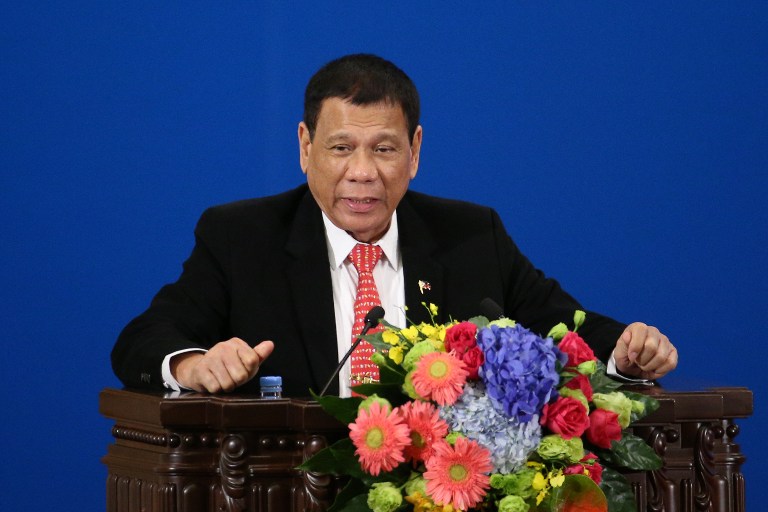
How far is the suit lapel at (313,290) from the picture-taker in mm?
2498

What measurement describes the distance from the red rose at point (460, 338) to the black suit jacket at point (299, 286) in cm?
79

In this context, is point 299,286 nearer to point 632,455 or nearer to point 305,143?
point 305,143

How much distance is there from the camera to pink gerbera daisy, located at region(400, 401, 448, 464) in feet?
5.04

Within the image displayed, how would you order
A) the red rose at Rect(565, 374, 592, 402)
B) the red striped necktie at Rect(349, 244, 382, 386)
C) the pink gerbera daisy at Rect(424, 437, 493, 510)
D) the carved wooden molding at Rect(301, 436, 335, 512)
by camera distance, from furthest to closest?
the red striped necktie at Rect(349, 244, 382, 386) → the carved wooden molding at Rect(301, 436, 335, 512) → the red rose at Rect(565, 374, 592, 402) → the pink gerbera daisy at Rect(424, 437, 493, 510)

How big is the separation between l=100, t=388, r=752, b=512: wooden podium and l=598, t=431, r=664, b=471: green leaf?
5.3 inches

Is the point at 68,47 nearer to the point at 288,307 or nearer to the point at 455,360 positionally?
the point at 288,307

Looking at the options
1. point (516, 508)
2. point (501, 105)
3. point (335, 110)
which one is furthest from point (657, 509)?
point (501, 105)

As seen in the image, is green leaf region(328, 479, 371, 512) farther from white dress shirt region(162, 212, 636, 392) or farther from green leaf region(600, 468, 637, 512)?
white dress shirt region(162, 212, 636, 392)

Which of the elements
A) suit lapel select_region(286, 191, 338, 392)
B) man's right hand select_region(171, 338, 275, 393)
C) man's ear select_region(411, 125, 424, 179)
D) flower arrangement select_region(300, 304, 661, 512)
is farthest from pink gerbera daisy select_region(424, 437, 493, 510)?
man's ear select_region(411, 125, 424, 179)

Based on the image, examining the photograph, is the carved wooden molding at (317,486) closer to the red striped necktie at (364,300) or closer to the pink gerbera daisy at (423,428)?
the pink gerbera daisy at (423,428)

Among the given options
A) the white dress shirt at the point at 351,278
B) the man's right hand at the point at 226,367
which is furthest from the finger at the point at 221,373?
the white dress shirt at the point at 351,278

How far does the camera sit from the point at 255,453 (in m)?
1.78

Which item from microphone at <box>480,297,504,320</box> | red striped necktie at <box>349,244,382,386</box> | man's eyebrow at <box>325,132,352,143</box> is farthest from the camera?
man's eyebrow at <box>325,132,352,143</box>

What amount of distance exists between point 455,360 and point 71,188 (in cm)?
232
